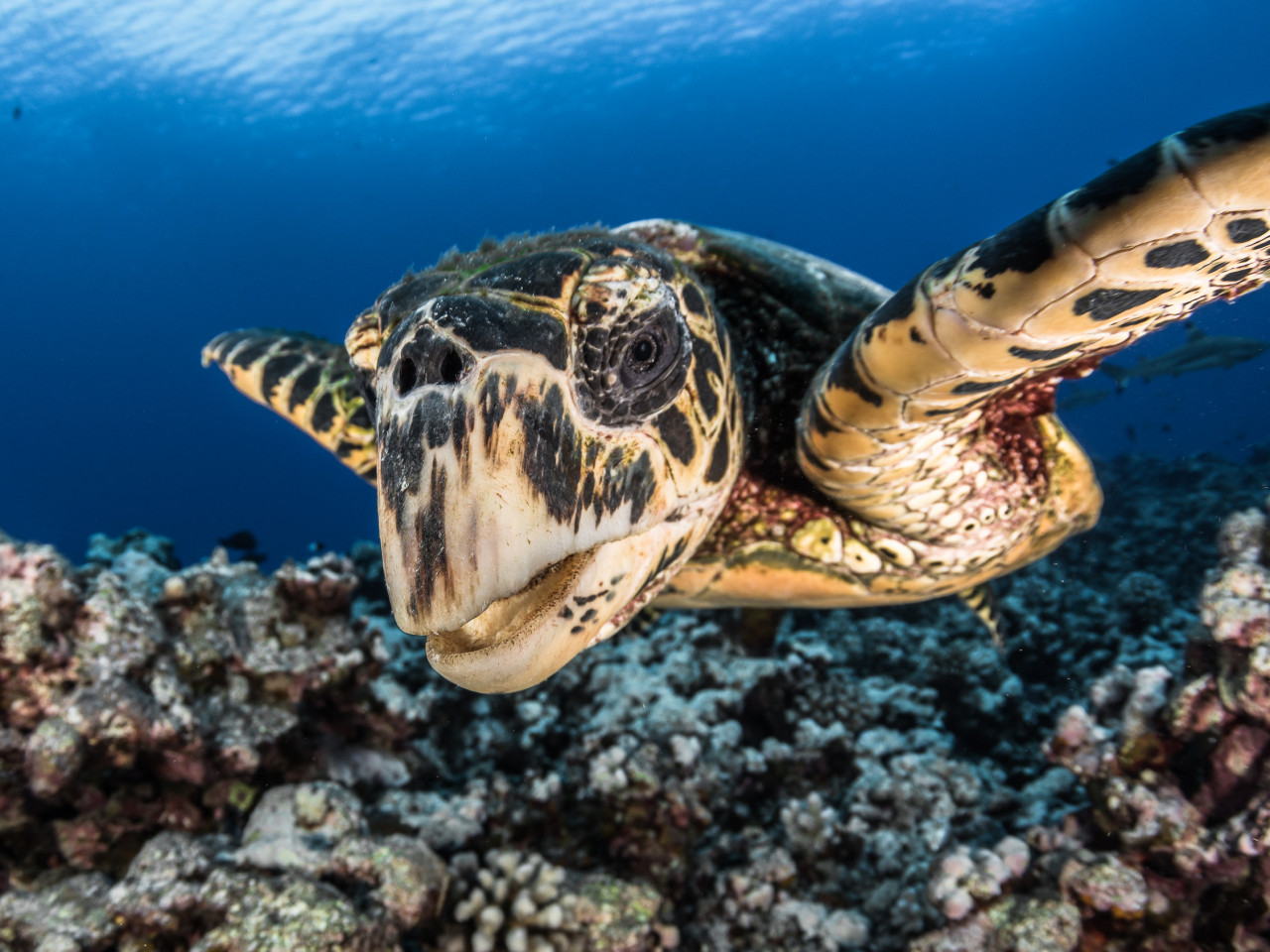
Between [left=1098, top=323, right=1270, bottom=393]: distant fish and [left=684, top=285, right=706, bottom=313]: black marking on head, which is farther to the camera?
[left=1098, top=323, right=1270, bottom=393]: distant fish

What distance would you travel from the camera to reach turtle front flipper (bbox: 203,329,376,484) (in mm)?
2873

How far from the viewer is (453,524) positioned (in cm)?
108

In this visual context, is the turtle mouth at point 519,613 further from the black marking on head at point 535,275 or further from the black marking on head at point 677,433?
the black marking on head at point 535,275

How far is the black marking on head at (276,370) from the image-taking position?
3.07m

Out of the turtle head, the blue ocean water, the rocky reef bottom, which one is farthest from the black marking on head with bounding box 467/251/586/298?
the blue ocean water

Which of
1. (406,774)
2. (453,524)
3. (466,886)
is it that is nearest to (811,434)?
(453,524)

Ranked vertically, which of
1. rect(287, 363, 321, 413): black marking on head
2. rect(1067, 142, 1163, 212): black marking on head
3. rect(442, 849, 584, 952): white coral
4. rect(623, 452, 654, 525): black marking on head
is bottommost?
rect(442, 849, 584, 952): white coral

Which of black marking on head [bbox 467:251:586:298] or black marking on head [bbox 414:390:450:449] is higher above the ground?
black marking on head [bbox 467:251:586:298]

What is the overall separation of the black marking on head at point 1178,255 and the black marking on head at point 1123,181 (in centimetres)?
11

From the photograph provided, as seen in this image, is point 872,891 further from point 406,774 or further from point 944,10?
point 944,10

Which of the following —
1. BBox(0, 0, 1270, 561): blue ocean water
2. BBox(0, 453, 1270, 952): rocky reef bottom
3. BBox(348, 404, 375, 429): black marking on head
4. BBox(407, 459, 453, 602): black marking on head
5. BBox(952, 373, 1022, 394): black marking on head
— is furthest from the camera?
BBox(0, 0, 1270, 561): blue ocean water

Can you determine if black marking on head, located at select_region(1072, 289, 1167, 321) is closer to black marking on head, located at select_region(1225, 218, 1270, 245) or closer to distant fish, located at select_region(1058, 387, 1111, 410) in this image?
black marking on head, located at select_region(1225, 218, 1270, 245)

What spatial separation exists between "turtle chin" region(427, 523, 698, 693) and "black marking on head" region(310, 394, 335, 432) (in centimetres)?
191

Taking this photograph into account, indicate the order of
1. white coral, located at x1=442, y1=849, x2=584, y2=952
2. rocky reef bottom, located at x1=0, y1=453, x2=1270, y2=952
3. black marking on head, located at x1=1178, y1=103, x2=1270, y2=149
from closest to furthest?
black marking on head, located at x1=1178, y1=103, x2=1270, y2=149 → rocky reef bottom, located at x1=0, y1=453, x2=1270, y2=952 → white coral, located at x1=442, y1=849, x2=584, y2=952
